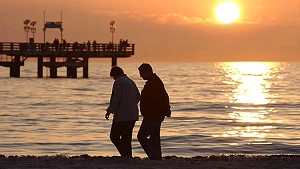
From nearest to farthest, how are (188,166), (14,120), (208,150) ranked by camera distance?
(188,166)
(208,150)
(14,120)

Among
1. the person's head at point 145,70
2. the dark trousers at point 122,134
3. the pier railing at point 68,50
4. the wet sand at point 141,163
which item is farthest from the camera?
the pier railing at point 68,50

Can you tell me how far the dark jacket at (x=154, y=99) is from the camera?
488 inches

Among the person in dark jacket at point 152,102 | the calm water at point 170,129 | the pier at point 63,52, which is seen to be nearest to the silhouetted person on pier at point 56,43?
the pier at point 63,52

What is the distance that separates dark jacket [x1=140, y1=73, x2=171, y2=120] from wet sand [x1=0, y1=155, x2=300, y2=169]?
2.63 feet

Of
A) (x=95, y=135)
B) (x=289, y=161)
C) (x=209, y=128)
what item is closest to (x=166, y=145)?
(x=95, y=135)

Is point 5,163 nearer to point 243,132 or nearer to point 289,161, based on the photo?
Answer: point 289,161

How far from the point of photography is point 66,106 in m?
43.3

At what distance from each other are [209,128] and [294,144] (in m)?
6.73

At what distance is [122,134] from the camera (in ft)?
41.8

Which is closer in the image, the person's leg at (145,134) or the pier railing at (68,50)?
the person's leg at (145,134)

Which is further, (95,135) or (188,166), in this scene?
(95,135)

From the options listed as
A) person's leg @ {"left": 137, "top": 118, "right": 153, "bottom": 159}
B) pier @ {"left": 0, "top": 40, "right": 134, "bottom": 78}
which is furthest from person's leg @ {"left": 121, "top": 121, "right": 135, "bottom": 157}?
pier @ {"left": 0, "top": 40, "right": 134, "bottom": 78}

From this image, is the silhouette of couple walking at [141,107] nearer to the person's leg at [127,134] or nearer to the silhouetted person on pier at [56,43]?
the person's leg at [127,134]

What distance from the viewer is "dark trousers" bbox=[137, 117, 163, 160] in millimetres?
12508
